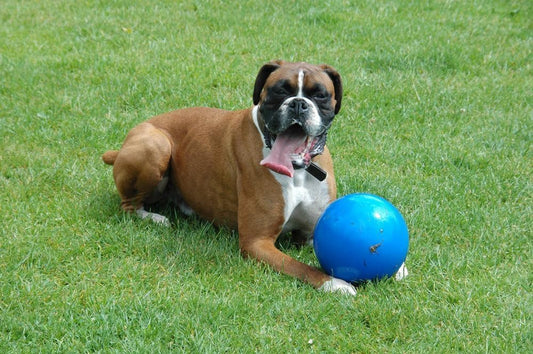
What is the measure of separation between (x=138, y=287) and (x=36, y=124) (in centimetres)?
329

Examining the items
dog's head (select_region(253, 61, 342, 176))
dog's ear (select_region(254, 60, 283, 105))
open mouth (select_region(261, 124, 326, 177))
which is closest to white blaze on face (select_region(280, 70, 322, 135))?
dog's head (select_region(253, 61, 342, 176))

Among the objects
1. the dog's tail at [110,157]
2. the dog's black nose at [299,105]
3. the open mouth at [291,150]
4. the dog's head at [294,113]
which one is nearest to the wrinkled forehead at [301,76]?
the dog's head at [294,113]

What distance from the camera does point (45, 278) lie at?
14.5 feet

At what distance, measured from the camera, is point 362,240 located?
414 centimetres

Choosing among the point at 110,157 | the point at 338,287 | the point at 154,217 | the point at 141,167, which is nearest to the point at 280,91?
the point at 338,287

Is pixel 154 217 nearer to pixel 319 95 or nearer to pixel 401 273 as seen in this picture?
pixel 319 95

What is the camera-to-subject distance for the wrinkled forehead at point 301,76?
448cm

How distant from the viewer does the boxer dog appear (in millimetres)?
4469

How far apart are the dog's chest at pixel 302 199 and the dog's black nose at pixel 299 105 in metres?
0.52

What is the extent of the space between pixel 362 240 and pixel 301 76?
1.11 metres

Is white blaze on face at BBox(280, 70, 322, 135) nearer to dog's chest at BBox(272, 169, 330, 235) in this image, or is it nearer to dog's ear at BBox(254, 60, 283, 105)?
dog's ear at BBox(254, 60, 283, 105)

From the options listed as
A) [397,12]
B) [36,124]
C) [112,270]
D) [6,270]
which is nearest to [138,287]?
[112,270]

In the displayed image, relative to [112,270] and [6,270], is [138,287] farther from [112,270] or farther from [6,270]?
[6,270]

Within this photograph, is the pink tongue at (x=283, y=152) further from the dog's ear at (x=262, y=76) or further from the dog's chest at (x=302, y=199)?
the dog's ear at (x=262, y=76)
